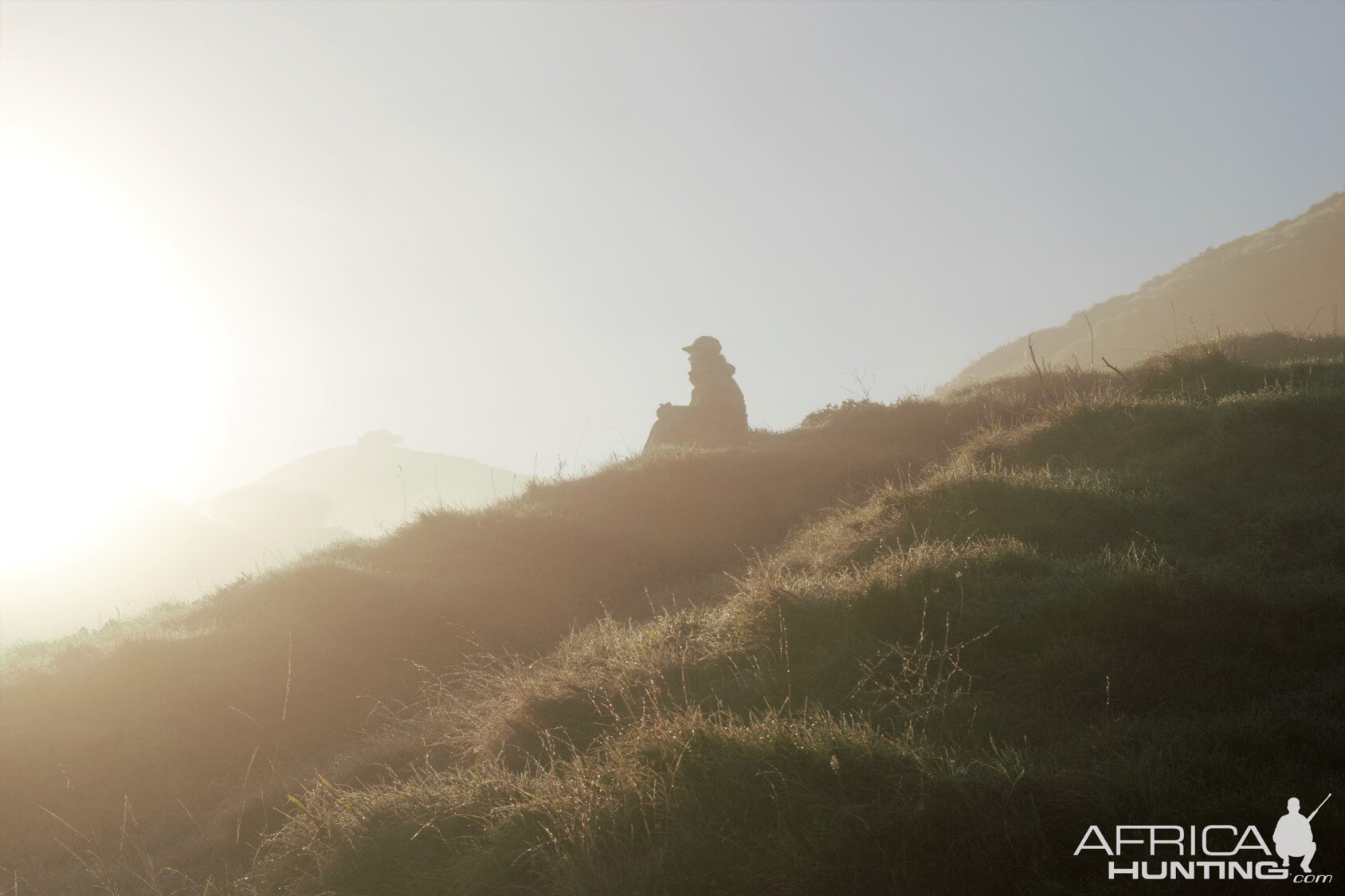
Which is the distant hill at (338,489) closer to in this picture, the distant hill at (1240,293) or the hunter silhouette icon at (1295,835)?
the distant hill at (1240,293)

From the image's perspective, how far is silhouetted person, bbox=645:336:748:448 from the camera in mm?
22188

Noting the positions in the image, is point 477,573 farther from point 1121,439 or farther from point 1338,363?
point 1338,363

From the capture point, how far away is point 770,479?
15.0 m

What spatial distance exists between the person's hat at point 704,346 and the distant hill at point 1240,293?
906 cm

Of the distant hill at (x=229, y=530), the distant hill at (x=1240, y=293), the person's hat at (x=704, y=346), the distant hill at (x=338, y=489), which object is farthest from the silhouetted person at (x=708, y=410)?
the distant hill at (x=338, y=489)

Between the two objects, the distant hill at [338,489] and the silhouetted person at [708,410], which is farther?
the distant hill at [338,489]

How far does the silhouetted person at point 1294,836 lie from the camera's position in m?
3.39

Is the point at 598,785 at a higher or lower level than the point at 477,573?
lower

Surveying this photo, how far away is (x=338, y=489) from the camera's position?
107 meters

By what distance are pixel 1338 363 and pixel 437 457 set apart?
101338 millimetres

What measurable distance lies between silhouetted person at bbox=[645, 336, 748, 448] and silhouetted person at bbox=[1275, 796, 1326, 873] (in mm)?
17018

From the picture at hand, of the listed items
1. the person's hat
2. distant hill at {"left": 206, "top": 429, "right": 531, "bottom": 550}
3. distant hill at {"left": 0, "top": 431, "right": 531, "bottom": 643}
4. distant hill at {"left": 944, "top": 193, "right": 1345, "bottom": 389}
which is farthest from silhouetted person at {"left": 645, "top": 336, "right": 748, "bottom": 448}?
distant hill at {"left": 206, "top": 429, "right": 531, "bottom": 550}

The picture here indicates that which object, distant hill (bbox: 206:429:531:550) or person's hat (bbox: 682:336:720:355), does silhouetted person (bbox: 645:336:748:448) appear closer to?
person's hat (bbox: 682:336:720:355)

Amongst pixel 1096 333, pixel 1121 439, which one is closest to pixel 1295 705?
pixel 1121 439
